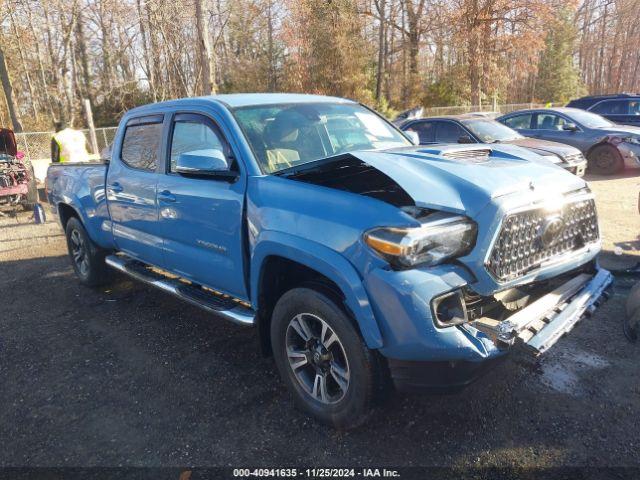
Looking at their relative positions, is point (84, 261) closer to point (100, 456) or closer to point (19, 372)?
point (19, 372)

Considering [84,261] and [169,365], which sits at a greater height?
[84,261]

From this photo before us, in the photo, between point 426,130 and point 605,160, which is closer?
point 426,130

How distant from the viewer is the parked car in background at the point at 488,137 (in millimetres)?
9453

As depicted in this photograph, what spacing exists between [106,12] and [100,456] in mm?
31597

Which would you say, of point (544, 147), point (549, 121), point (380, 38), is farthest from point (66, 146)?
point (380, 38)

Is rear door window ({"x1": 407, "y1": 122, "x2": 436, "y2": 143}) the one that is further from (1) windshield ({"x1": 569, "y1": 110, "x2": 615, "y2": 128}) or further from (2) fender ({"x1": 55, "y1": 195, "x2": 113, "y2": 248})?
(2) fender ({"x1": 55, "y1": 195, "x2": 113, "y2": 248})

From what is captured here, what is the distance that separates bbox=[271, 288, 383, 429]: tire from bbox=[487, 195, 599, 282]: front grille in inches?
33.0

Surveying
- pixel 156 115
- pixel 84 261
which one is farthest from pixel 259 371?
pixel 84 261

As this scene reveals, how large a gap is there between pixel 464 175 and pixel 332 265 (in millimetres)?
904

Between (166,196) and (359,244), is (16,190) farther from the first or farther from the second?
(359,244)

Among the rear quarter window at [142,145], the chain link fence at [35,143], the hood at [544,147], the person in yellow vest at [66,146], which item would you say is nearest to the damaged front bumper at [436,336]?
the rear quarter window at [142,145]

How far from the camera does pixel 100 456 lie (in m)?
2.86

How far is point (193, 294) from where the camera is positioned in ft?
12.7

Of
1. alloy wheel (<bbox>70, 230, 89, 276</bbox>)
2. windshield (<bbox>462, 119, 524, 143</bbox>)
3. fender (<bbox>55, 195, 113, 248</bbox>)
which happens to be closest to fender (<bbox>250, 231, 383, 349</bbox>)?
fender (<bbox>55, 195, 113, 248</bbox>)
